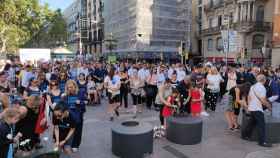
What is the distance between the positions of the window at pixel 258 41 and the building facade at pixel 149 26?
11.7m

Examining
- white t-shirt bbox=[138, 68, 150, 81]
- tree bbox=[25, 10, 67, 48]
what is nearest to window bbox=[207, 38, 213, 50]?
tree bbox=[25, 10, 67, 48]

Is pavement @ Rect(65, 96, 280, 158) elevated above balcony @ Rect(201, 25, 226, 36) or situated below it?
below

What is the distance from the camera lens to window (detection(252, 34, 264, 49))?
38562mm

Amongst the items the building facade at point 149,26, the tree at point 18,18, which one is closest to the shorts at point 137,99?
the tree at point 18,18

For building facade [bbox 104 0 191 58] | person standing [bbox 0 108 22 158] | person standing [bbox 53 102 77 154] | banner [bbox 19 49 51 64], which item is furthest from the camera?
building facade [bbox 104 0 191 58]

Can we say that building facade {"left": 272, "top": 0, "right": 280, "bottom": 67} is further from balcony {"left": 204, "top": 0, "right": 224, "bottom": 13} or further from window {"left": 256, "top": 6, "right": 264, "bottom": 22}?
balcony {"left": 204, "top": 0, "right": 224, "bottom": 13}

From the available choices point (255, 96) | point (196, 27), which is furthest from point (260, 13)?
point (255, 96)

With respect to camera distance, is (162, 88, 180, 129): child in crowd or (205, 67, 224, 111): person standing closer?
(162, 88, 180, 129): child in crowd

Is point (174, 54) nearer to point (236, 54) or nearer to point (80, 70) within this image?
point (236, 54)

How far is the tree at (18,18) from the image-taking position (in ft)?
95.4

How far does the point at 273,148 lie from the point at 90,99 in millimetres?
7548

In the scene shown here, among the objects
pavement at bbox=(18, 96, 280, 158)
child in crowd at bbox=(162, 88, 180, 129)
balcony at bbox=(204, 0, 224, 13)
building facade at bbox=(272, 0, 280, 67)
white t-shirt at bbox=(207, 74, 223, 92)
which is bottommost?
pavement at bbox=(18, 96, 280, 158)

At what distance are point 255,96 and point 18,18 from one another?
106 ft

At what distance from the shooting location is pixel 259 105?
6.31 metres
